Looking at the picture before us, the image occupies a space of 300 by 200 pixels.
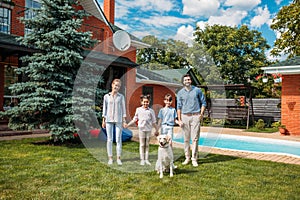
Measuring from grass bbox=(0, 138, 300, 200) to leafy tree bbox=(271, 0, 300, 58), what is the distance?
12742 millimetres

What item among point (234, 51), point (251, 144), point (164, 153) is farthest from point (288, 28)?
point (164, 153)

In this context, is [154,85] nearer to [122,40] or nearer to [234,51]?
[122,40]

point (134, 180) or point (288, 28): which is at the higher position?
point (288, 28)

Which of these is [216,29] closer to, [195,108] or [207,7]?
[207,7]

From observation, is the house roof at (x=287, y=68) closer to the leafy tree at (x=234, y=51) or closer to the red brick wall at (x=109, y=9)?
the red brick wall at (x=109, y=9)

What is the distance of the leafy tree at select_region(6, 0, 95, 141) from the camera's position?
6750 millimetres

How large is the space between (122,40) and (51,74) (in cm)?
533

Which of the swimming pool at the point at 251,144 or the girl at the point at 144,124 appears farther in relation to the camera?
the swimming pool at the point at 251,144

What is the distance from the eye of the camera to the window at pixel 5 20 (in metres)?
9.54

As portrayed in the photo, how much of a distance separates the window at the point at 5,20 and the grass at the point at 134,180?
234 inches

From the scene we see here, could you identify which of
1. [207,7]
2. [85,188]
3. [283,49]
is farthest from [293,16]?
[85,188]

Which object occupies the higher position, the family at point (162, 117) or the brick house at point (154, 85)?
the brick house at point (154, 85)

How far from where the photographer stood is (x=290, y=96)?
33.7ft

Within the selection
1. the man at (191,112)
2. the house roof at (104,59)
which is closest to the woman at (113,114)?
the man at (191,112)
